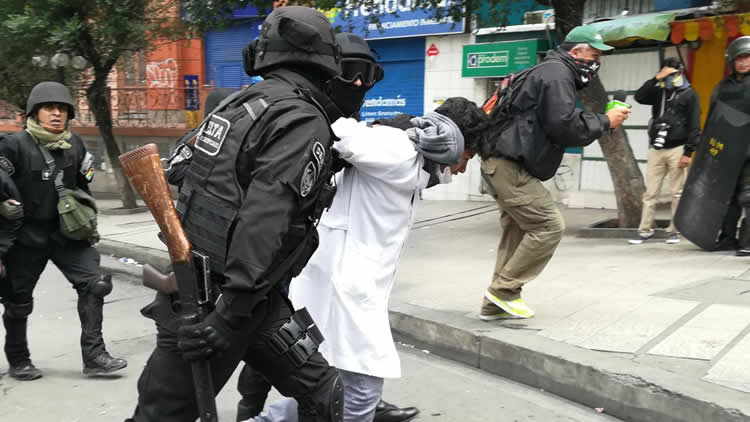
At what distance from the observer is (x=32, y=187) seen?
14.0ft

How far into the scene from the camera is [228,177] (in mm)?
2262

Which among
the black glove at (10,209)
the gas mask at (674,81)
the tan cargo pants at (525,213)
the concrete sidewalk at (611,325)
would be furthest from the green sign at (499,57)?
the black glove at (10,209)

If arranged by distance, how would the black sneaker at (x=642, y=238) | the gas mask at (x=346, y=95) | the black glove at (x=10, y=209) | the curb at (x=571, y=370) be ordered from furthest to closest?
the black sneaker at (x=642, y=238), the black glove at (x=10, y=209), the curb at (x=571, y=370), the gas mask at (x=346, y=95)

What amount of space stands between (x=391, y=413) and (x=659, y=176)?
16.6 ft

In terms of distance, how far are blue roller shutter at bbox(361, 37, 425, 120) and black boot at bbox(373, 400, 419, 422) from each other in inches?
371

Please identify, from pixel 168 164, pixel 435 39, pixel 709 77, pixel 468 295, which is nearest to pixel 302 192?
pixel 168 164

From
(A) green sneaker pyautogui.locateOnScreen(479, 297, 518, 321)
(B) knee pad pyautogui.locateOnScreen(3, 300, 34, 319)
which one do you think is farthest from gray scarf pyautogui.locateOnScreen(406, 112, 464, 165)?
(B) knee pad pyautogui.locateOnScreen(3, 300, 34, 319)

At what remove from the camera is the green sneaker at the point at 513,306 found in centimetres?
476

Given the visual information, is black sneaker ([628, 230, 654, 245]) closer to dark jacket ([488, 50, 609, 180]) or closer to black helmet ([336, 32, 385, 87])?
dark jacket ([488, 50, 609, 180])

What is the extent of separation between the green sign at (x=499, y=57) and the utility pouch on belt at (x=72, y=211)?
25.7 ft

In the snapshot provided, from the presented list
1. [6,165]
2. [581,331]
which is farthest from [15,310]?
[581,331]

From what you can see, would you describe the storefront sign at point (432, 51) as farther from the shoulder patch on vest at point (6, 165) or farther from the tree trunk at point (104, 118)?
the shoulder patch on vest at point (6, 165)

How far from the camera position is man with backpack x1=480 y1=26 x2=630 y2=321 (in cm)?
433

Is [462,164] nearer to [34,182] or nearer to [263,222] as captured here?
[263,222]
